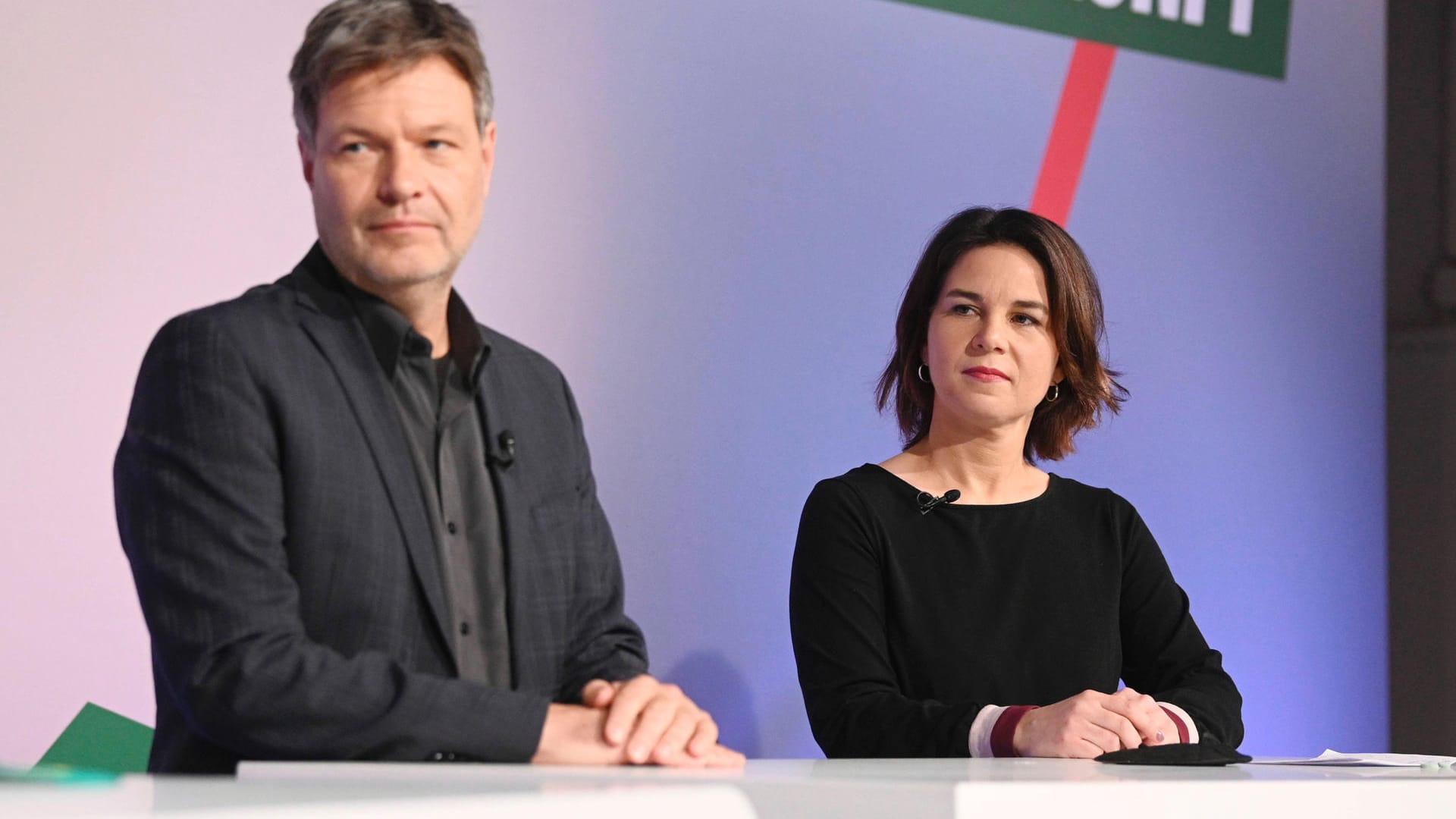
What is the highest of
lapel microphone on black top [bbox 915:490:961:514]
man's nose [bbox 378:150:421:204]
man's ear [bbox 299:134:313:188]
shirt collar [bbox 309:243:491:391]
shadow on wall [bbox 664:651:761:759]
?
man's ear [bbox 299:134:313:188]

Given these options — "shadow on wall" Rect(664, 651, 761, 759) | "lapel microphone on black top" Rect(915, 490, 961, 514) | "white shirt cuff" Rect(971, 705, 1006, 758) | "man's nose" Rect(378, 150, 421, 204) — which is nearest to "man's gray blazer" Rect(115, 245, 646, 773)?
"man's nose" Rect(378, 150, 421, 204)

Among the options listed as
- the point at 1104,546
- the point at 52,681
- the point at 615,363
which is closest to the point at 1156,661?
the point at 1104,546

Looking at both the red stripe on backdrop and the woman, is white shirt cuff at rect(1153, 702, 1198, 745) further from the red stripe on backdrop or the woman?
the red stripe on backdrop

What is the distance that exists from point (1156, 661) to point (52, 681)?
1787 millimetres

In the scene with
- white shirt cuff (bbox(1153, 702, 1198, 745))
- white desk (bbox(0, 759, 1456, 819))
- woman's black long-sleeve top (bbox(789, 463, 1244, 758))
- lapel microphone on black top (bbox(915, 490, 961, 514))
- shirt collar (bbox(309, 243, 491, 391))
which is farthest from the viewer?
lapel microphone on black top (bbox(915, 490, 961, 514))

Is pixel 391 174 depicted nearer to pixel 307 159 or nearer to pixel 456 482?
pixel 307 159

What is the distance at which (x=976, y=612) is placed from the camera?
2.40m

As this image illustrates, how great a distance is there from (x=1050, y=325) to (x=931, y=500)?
353mm

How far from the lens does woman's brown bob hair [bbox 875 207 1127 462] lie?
2541mm

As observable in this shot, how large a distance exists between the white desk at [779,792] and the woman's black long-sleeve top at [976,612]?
57cm

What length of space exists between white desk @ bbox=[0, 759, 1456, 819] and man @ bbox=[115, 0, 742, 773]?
16 cm

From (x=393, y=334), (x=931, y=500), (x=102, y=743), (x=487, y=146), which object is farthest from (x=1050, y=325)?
(x=102, y=743)

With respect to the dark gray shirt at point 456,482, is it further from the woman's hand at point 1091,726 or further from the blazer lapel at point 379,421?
the woman's hand at point 1091,726

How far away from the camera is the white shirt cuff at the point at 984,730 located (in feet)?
6.80
